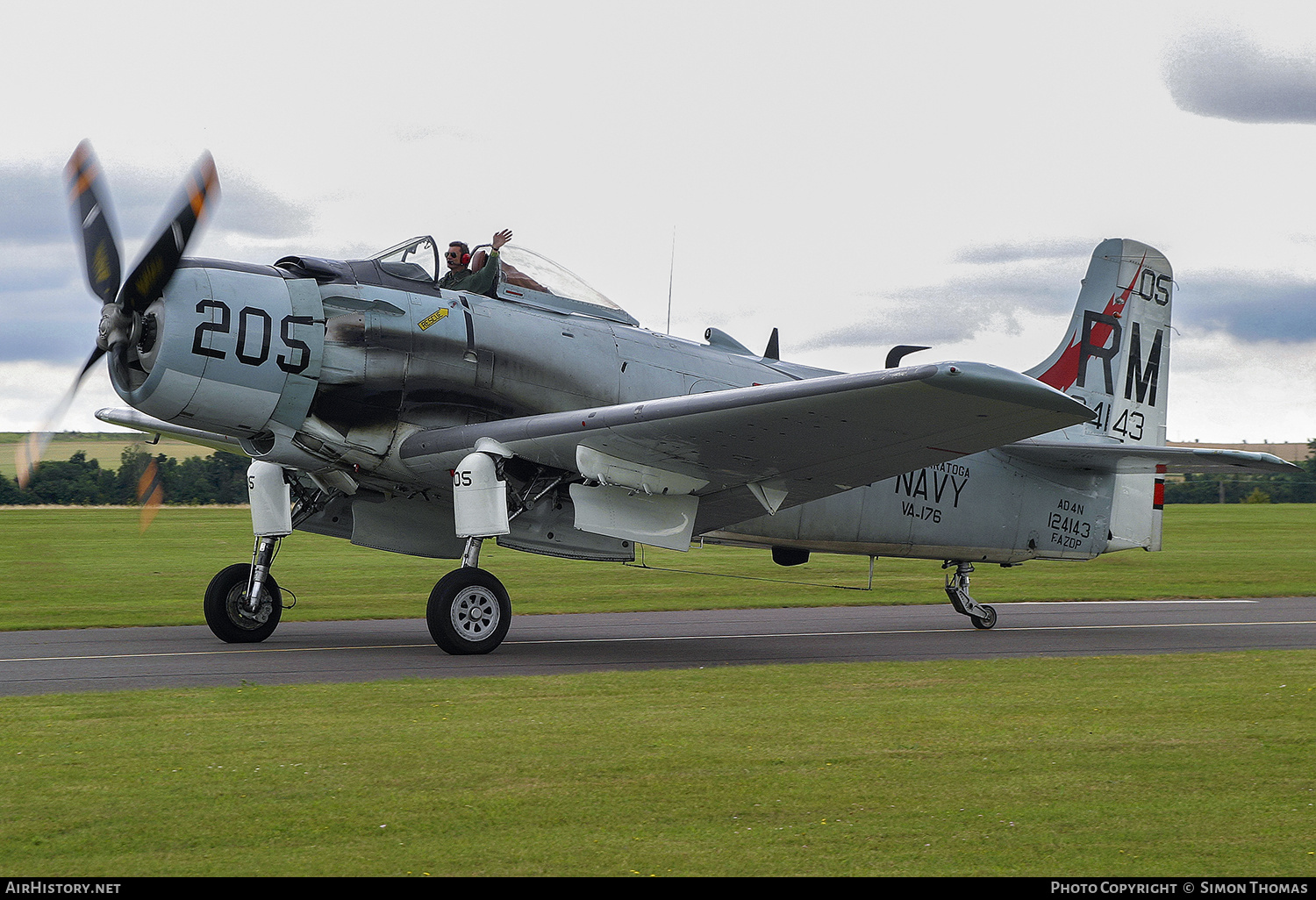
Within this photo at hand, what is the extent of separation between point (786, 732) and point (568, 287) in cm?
702

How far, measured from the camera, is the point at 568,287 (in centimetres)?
1317

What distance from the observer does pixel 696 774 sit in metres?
6.11

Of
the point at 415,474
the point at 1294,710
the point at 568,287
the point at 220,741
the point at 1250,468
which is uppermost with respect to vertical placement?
the point at 568,287

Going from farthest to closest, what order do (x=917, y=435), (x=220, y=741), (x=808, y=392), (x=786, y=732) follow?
(x=917, y=435) < (x=808, y=392) < (x=786, y=732) < (x=220, y=741)

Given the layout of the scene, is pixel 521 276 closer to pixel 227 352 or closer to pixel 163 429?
pixel 227 352

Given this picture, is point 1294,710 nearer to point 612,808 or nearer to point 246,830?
point 612,808

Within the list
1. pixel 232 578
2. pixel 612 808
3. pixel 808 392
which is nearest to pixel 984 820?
pixel 612 808

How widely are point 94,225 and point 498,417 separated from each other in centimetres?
411

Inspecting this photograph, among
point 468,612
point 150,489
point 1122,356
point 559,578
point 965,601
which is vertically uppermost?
point 1122,356

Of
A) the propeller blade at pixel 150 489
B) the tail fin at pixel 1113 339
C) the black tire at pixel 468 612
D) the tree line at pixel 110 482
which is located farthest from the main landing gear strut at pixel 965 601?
the tree line at pixel 110 482

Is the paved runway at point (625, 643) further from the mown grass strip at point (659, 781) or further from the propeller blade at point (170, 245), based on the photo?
the propeller blade at point (170, 245)

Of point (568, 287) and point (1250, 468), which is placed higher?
point (568, 287)

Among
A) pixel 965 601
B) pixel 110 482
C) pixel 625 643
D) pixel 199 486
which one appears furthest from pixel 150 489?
pixel 199 486

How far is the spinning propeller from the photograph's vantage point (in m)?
10.6
